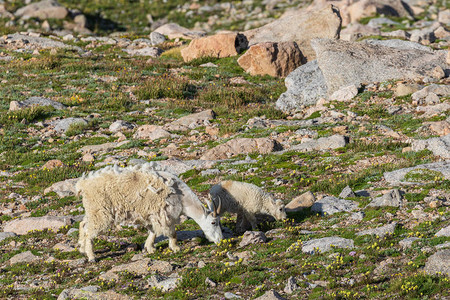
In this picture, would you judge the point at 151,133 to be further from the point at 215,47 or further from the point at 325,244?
the point at 215,47

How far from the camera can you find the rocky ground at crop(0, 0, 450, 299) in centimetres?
1048

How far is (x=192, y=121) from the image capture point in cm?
2380

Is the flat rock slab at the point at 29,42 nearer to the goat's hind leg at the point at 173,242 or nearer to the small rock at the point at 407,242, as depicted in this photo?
the goat's hind leg at the point at 173,242

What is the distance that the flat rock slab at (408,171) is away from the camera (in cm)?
1468

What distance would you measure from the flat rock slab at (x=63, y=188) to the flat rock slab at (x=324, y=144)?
7.43 m

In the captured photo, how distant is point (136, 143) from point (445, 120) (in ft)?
37.5

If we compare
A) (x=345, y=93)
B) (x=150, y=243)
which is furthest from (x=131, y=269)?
(x=345, y=93)

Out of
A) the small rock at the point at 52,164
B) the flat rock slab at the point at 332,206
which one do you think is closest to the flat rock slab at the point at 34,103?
the small rock at the point at 52,164

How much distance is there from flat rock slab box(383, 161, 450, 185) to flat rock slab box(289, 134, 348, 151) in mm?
3691

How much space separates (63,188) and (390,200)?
10.0m

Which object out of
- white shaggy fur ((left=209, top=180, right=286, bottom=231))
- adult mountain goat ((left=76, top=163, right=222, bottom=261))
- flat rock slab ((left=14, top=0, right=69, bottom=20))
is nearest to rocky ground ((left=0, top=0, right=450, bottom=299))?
white shaggy fur ((left=209, top=180, right=286, bottom=231))

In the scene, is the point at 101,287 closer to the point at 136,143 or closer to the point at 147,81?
the point at 136,143

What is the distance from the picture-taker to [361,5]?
2040 inches

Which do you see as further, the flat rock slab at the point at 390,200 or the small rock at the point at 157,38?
the small rock at the point at 157,38
